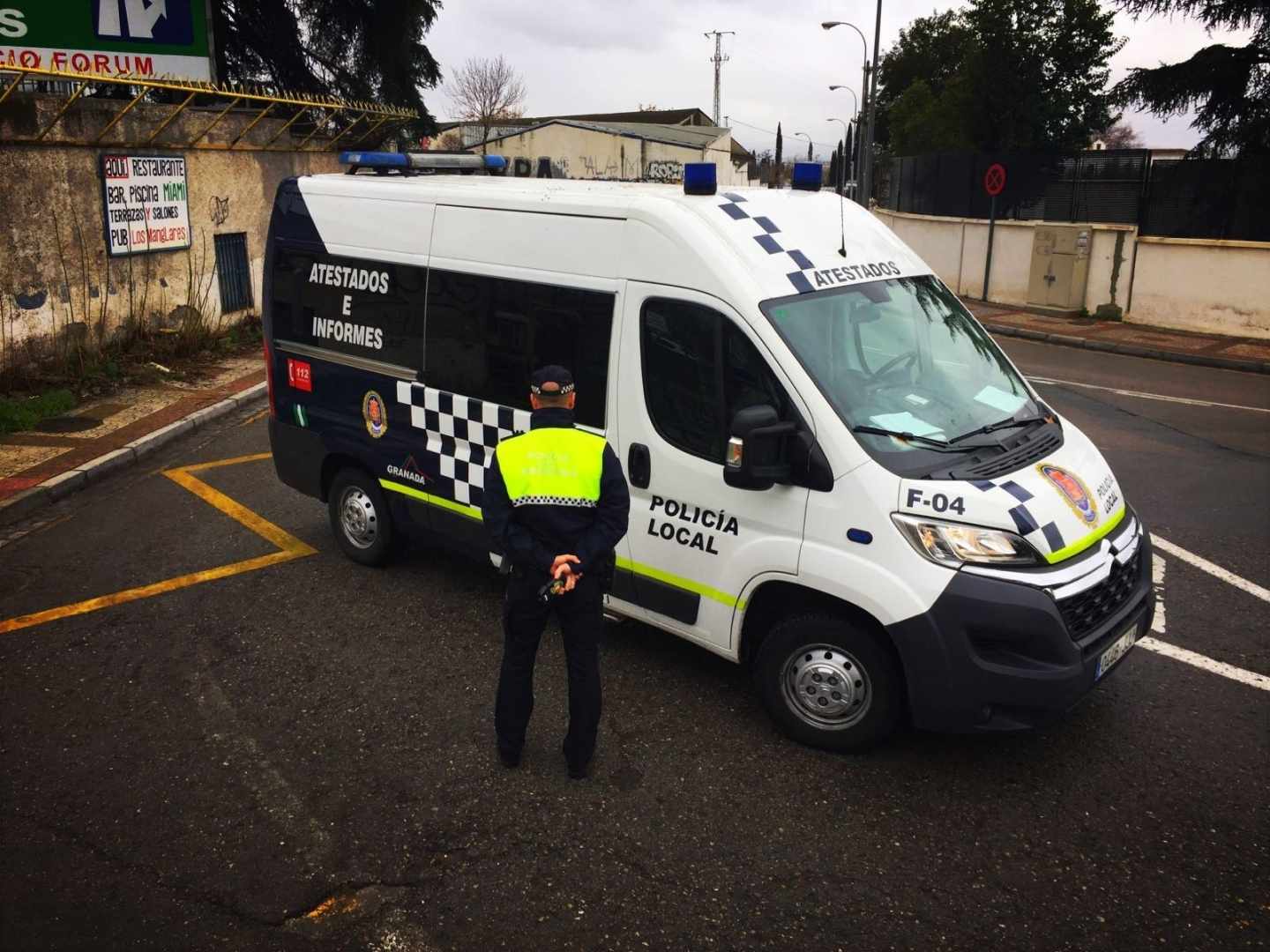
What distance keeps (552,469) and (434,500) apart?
1.99 m

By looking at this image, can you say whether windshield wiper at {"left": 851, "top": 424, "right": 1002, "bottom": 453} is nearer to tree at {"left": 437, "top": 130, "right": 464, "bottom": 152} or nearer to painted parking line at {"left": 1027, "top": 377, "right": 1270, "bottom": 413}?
painted parking line at {"left": 1027, "top": 377, "right": 1270, "bottom": 413}

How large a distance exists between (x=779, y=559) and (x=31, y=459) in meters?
7.34

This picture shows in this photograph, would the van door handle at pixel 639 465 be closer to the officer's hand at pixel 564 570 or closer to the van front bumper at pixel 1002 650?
the officer's hand at pixel 564 570

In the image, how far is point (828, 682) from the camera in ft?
14.1

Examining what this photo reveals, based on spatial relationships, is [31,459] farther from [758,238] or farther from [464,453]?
[758,238]

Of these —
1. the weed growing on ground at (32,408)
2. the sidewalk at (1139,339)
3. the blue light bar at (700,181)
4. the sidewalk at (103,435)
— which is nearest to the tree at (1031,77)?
the sidewalk at (1139,339)

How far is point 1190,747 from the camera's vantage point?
4453 mm

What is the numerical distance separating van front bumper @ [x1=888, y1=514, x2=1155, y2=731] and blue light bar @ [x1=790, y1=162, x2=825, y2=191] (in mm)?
2396

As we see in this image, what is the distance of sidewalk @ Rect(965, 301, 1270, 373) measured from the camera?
1523cm

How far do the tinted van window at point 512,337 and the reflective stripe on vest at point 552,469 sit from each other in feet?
2.85

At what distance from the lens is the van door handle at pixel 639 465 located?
4.66m

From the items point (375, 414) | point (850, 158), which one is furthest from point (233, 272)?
point (850, 158)

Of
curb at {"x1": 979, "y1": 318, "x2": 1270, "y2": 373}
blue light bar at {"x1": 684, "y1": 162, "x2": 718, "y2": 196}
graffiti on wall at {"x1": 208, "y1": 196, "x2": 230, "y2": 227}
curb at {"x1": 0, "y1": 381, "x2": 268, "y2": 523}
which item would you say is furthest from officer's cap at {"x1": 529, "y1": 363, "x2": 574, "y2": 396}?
curb at {"x1": 979, "y1": 318, "x2": 1270, "y2": 373}

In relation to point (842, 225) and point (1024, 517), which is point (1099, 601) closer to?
point (1024, 517)
